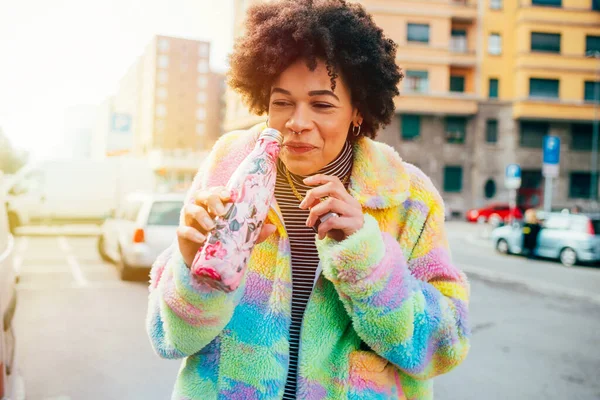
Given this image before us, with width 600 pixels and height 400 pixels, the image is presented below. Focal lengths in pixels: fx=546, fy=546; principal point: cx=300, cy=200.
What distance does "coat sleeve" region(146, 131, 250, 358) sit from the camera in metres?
1.27

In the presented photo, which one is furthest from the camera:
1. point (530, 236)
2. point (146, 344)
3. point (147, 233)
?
point (530, 236)

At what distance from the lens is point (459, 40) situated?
119 feet

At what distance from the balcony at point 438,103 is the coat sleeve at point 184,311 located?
33.5 m

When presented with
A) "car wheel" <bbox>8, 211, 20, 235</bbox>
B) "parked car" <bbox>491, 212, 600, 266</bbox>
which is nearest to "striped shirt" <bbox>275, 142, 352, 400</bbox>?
"parked car" <bbox>491, 212, 600, 266</bbox>

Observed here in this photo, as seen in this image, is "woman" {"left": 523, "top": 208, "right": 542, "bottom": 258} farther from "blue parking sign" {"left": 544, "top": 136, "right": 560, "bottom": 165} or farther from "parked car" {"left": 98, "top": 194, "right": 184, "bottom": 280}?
"parked car" {"left": 98, "top": 194, "right": 184, "bottom": 280}

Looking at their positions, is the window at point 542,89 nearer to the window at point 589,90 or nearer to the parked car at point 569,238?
the window at point 589,90

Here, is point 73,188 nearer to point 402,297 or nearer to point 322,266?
point 322,266

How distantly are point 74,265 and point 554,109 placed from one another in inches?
1305

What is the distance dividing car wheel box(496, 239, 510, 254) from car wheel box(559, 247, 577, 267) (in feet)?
7.64

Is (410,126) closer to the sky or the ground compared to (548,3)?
closer to the ground

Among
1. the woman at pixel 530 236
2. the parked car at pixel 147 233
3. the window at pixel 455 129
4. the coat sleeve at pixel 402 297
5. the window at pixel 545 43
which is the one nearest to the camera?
the coat sleeve at pixel 402 297

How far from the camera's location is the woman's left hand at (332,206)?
121cm

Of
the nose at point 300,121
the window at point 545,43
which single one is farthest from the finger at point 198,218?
the window at point 545,43

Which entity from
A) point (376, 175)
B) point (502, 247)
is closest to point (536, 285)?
point (502, 247)
